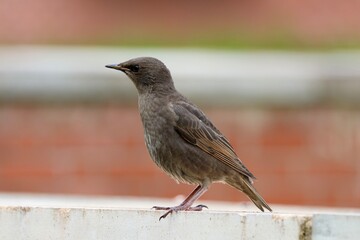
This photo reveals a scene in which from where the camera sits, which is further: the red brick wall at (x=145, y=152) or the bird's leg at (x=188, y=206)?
A: the red brick wall at (x=145, y=152)

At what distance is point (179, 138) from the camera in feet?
23.5

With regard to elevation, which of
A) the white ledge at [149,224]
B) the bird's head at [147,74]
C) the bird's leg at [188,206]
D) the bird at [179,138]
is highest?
the bird's head at [147,74]

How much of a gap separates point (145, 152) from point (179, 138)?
9.71 feet

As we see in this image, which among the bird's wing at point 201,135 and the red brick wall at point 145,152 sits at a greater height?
the red brick wall at point 145,152

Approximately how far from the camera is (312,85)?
33.4 ft

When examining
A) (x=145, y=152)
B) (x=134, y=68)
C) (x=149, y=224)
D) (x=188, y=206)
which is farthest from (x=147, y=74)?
(x=145, y=152)

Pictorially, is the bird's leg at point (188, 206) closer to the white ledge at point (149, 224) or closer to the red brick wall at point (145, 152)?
the white ledge at point (149, 224)

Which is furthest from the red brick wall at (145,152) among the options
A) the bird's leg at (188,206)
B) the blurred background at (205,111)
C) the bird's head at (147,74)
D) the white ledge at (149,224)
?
the white ledge at (149,224)

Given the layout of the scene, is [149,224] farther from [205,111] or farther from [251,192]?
[205,111]

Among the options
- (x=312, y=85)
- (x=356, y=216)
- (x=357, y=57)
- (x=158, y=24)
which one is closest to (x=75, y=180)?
(x=312, y=85)

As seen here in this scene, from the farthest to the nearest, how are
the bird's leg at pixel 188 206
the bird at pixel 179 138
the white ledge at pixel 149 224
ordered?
the bird at pixel 179 138, the bird's leg at pixel 188 206, the white ledge at pixel 149 224

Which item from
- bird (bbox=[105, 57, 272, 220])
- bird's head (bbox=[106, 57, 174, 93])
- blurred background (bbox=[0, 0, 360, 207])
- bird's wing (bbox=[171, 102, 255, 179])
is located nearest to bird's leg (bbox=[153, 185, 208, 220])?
bird (bbox=[105, 57, 272, 220])

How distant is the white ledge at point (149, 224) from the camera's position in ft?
18.5

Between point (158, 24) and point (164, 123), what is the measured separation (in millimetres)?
9848
